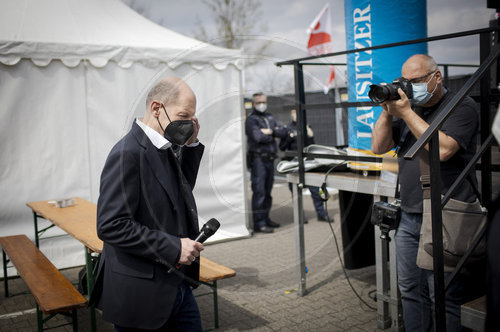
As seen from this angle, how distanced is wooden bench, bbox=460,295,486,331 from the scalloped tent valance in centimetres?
427

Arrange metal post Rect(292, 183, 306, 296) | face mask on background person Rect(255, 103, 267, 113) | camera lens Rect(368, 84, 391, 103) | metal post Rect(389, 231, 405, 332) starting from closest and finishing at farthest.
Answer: camera lens Rect(368, 84, 391, 103) < metal post Rect(389, 231, 405, 332) < metal post Rect(292, 183, 306, 296) < face mask on background person Rect(255, 103, 267, 113)

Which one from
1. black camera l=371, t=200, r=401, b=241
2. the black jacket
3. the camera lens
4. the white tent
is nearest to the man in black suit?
the camera lens

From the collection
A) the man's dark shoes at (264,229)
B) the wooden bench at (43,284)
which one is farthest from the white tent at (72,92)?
the man's dark shoes at (264,229)

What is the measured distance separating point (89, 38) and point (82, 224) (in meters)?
2.95

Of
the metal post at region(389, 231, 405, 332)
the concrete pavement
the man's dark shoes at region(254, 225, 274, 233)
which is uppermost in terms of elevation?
the metal post at region(389, 231, 405, 332)

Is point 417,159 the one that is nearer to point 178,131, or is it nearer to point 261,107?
point 178,131

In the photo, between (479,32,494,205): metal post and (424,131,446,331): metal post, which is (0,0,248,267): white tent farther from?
(424,131,446,331): metal post

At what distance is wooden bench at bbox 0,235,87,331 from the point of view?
10.9ft

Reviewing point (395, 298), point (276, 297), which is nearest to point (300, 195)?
point (276, 297)

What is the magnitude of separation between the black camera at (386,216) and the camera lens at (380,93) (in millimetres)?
774

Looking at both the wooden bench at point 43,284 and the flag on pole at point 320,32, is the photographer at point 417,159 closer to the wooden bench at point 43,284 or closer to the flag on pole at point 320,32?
the wooden bench at point 43,284

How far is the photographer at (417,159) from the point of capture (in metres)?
2.65

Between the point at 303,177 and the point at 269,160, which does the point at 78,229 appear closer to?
the point at 303,177

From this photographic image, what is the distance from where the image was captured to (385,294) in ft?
12.3
